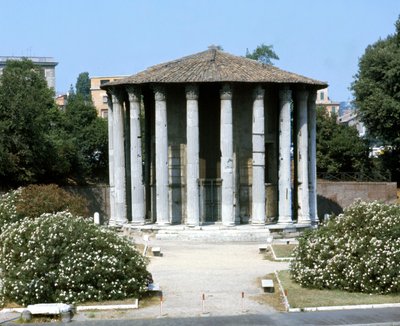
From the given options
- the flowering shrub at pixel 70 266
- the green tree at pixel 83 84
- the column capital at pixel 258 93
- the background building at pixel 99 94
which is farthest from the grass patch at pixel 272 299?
the green tree at pixel 83 84

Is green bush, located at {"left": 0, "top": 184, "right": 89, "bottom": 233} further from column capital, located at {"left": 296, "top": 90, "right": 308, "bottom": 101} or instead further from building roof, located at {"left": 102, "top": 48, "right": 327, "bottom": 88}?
column capital, located at {"left": 296, "top": 90, "right": 308, "bottom": 101}

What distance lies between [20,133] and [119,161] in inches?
402

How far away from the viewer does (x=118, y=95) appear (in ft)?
144

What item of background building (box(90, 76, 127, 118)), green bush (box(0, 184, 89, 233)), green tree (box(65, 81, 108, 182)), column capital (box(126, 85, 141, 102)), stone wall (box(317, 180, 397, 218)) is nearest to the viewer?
green bush (box(0, 184, 89, 233))

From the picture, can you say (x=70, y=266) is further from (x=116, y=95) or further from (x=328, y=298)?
(x=116, y=95)

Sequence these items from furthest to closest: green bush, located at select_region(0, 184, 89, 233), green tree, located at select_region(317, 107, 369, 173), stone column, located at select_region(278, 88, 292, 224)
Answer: green tree, located at select_region(317, 107, 369, 173)
stone column, located at select_region(278, 88, 292, 224)
green bush, located at select_region(0, 184, 89, 233)

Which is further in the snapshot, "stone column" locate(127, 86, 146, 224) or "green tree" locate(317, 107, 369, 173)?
"green tree" locate(317, 107, 369, 173)

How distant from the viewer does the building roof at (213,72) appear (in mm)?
40750

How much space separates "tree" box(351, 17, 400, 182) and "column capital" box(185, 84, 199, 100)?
22.6 m

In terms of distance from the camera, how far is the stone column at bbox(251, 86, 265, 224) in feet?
134

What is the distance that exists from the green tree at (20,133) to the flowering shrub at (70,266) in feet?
85.8

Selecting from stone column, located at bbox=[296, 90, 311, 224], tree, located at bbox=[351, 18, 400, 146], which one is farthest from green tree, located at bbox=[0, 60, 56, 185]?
tree, located at bbox=[351, 18, 400, 146]

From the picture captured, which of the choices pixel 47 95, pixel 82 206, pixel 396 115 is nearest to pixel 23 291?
pixel 82 206

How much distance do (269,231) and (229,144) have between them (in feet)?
16.0
